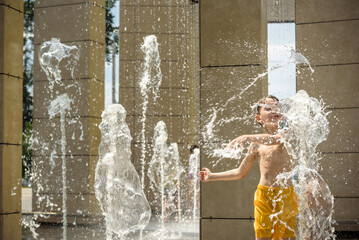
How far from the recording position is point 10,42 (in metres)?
6.75

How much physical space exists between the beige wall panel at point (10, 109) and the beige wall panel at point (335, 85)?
4.12m

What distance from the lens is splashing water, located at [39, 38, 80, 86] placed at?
970cm

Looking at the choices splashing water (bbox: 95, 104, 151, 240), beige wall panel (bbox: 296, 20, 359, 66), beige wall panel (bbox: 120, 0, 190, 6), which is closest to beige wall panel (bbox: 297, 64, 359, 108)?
beige wall panel (bbox: 296, 20, 359, 66)

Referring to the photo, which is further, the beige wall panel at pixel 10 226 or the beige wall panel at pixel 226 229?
the beige wall panel at pixel 10 226

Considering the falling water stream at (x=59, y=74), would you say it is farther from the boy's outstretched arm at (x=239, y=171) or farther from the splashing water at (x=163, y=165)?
the boy's outstretched arm at (x=239, y=171)

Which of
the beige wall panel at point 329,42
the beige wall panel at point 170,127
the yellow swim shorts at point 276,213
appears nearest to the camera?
the yellow swim shorts at point 276,213

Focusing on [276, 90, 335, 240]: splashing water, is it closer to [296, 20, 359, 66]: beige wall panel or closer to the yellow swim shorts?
the yellow swim shorts

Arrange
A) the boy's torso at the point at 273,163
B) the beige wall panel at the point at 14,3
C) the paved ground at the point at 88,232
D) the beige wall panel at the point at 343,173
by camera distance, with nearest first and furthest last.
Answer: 1. the boy's torso at the point at 273,163
2. the beige wall panel at the point at 14,3
3. the paved ground at the point at 88,232
4. the beige wall panel at the point at 343,173

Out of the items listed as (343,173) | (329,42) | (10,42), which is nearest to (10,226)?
(10,42)

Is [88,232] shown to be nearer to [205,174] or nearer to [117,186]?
[117,186]

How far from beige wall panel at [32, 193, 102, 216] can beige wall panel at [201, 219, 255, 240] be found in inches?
182

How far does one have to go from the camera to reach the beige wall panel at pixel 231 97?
17.6ft

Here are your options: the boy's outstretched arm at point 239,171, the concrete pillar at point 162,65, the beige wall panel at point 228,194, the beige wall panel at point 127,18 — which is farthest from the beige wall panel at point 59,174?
the boy's outstretched arm at point 239,171

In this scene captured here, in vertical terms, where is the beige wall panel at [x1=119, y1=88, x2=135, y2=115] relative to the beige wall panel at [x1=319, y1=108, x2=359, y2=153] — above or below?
above
